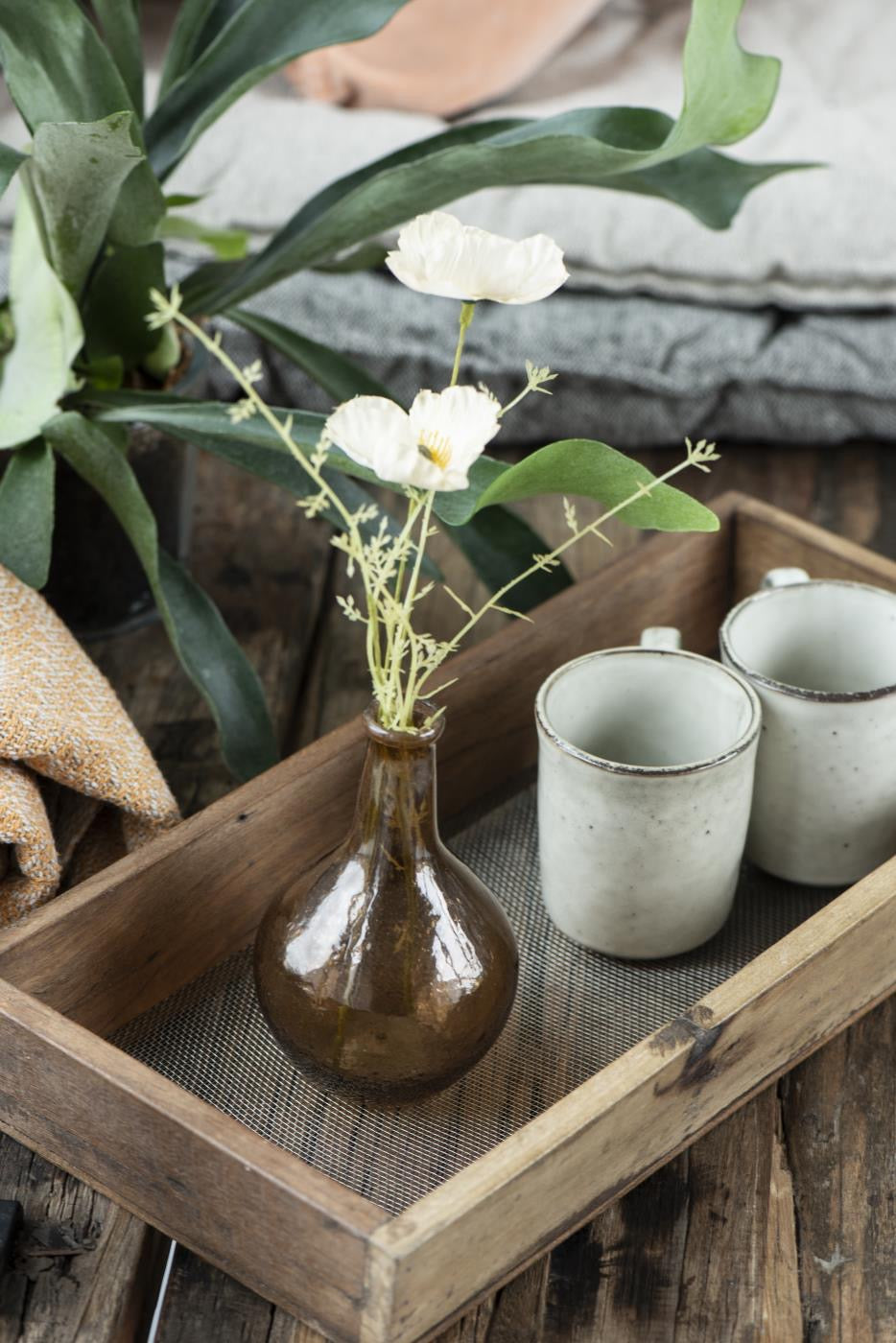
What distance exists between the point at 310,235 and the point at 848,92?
28.2 inches

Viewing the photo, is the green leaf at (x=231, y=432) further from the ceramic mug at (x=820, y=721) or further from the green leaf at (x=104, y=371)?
the ceramic mug at (x=820, y=721)

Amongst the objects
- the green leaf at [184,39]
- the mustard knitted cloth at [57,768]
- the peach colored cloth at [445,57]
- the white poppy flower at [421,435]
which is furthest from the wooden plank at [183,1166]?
the peach colored cloth at [445,57]

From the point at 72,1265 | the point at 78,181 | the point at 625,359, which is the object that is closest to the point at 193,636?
the point at 78,181

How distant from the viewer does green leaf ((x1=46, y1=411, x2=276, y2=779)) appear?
0.78m

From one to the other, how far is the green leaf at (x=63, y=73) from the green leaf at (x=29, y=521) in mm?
137

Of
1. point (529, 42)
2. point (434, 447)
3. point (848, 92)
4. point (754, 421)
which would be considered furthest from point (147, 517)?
point (848, 92)

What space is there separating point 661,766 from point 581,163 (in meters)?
0.30

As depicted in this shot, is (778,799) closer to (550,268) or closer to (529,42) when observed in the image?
(550,268)

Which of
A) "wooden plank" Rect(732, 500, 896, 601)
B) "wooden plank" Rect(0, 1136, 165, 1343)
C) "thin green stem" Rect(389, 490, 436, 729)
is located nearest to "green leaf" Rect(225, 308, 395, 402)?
"wooden plank" Rect(732, 500, 896, 601)

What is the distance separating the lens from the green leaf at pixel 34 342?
800 mm

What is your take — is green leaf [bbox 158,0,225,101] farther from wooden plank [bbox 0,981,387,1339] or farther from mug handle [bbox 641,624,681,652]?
wooden plank [bbox 0,981,387,1339]

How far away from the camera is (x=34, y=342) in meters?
0.82

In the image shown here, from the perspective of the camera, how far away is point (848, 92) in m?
1.37

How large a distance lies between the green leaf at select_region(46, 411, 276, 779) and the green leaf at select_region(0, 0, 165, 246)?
0.12 m
